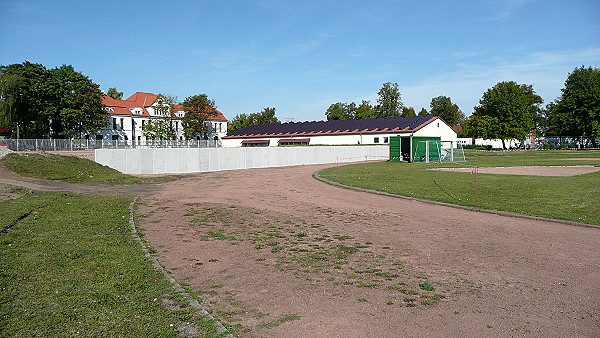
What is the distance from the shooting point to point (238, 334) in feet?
15.4

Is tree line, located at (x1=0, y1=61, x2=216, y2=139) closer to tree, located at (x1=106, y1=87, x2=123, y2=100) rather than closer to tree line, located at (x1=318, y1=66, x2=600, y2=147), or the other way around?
tree, located at (x1=106, y1=87, x2=123, y2=100)

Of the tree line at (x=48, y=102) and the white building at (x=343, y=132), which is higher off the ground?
the tree line at (x=48, y=102)

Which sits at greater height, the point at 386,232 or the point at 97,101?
the point at 97,101

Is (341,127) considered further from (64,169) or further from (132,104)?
(64,169)

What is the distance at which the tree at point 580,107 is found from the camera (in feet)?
262

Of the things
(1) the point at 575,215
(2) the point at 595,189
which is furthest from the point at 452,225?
(2) the point at 595,189

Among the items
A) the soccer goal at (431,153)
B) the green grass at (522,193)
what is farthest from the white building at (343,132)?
the green grass at (522,193)

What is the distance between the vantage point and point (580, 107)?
274 ft

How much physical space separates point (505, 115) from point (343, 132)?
32.8m

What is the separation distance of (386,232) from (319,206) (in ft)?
15.9

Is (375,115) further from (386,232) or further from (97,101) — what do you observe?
(386,232)

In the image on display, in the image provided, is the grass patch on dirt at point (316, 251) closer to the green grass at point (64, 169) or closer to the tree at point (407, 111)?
the green grass at point (64, 169)

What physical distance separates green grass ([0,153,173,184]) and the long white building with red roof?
4564 cm

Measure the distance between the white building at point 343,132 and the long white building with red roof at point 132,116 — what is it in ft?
31.8
